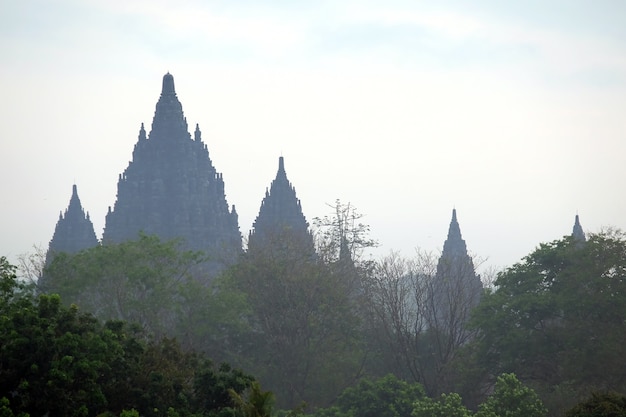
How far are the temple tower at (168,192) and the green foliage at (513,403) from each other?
Result: 72732 mm

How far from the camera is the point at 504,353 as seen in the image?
1805 inches

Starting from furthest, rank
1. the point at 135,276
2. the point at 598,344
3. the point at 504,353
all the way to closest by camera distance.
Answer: the point at 135,276, the point at 504,353, the point at 598,344

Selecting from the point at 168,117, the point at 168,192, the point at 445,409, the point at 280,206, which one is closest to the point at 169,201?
the point at 168,192

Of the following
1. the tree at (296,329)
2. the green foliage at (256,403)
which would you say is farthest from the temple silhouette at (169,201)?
the green foliage at (256,403)

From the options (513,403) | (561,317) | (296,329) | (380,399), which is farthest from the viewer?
(296,329)

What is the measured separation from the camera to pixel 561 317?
46.2 metres

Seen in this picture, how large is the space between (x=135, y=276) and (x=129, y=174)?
6580 centimetres

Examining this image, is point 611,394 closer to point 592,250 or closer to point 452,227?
point 592,250

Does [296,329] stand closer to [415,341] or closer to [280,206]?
[415,341]

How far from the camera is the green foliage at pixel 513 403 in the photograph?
3547cm

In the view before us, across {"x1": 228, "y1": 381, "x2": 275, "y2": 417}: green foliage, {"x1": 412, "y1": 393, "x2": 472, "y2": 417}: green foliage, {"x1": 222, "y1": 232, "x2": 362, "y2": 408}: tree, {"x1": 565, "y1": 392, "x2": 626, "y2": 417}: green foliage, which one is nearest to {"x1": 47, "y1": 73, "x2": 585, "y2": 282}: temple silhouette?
{"x1": 222, "y1": 232, "x2": 362, "y2": 408}: tree

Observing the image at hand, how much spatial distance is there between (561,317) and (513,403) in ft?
36.7

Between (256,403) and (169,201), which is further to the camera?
(169,201)

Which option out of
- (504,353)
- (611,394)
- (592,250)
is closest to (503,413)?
(611,394)
